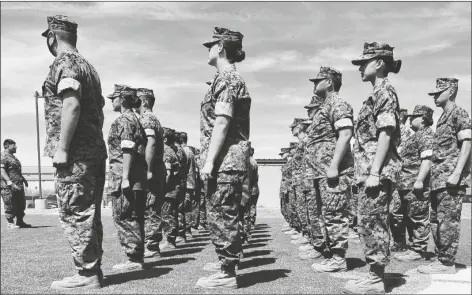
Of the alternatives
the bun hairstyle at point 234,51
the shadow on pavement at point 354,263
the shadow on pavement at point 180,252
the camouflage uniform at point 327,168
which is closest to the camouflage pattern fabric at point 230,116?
the bun hairstyle at point 234,51

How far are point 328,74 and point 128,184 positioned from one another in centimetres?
323

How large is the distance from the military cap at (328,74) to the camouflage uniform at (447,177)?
4.85ft

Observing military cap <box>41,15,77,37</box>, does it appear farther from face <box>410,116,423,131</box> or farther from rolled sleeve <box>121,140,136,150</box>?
face <box>410,116,423,131</box>

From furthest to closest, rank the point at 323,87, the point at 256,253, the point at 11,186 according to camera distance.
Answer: the point at 11,186, the point at 256,253, the point at 323,87

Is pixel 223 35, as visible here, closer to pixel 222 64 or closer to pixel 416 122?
pixel 222 64

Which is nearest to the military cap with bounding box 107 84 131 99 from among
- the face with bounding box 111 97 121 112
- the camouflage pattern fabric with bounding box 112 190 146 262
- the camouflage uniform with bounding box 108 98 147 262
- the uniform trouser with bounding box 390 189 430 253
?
the face with bounding box 111 97 121 112

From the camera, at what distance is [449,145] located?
20.4 feet

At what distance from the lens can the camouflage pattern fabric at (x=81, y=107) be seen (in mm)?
4543

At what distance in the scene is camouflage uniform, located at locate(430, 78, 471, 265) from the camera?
233 inches

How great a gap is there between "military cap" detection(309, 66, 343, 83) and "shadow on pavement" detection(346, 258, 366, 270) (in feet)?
8.81

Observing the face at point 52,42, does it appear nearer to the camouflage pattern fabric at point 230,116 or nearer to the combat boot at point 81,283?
the camouflage pattern fabric at point 230,116

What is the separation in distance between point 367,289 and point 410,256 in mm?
3154

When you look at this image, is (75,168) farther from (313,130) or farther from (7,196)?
(7,196)

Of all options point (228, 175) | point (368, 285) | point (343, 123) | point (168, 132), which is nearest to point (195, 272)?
point (228, 175)
